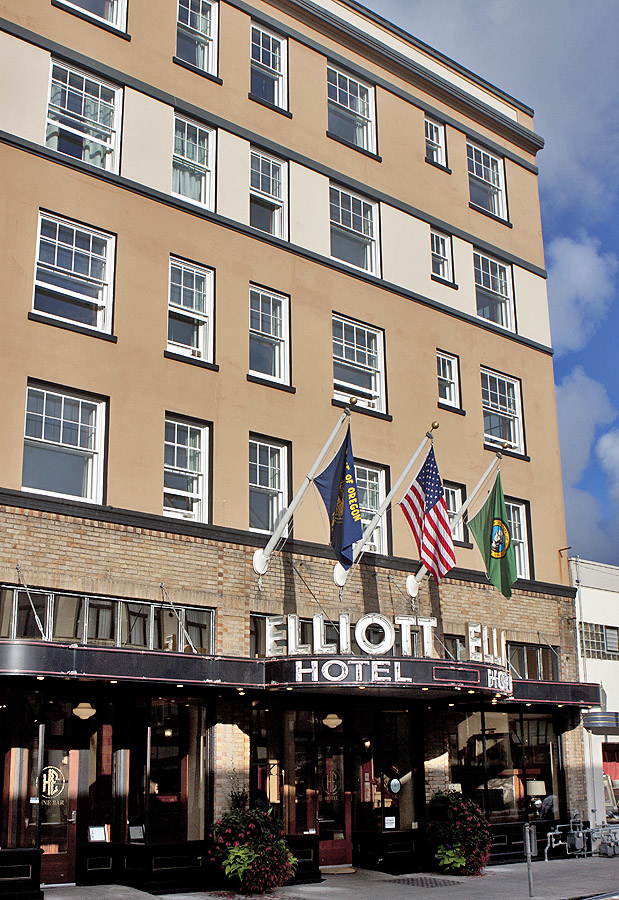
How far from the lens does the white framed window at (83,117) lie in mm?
23031

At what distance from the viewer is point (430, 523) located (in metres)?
24.1

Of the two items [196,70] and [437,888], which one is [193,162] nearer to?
[196,70]

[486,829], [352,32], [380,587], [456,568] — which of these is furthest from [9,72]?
[486,829]

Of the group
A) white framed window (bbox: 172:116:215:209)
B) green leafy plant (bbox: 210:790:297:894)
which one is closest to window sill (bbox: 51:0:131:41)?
white framed window (bbox: 172:116:215:209)

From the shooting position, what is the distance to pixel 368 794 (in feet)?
80.7

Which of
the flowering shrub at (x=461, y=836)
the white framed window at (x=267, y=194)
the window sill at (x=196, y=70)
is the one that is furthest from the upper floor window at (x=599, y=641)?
the window sill at (x=196, y=70)

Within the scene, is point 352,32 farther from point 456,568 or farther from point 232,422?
point 456,568

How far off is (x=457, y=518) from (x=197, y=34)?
14.2m

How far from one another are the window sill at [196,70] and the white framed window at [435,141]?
814 cm

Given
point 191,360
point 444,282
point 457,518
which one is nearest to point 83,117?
point 191,360

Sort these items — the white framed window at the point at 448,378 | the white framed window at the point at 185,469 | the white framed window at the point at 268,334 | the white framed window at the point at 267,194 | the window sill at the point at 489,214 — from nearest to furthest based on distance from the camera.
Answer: the white framed window at the point at 185,469
the white framed window at the point at 268,334
the white framed window at the point at 267,194
the white framed window at the point at 448,378
the window sill at the point at 489,214

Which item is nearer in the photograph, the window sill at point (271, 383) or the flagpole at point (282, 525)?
the flagpole at point (282, 525)

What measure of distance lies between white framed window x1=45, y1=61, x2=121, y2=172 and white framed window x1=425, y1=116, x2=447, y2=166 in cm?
1123

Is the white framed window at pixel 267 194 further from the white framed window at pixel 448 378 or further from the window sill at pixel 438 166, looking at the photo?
the white framed window at pixel 448 378
